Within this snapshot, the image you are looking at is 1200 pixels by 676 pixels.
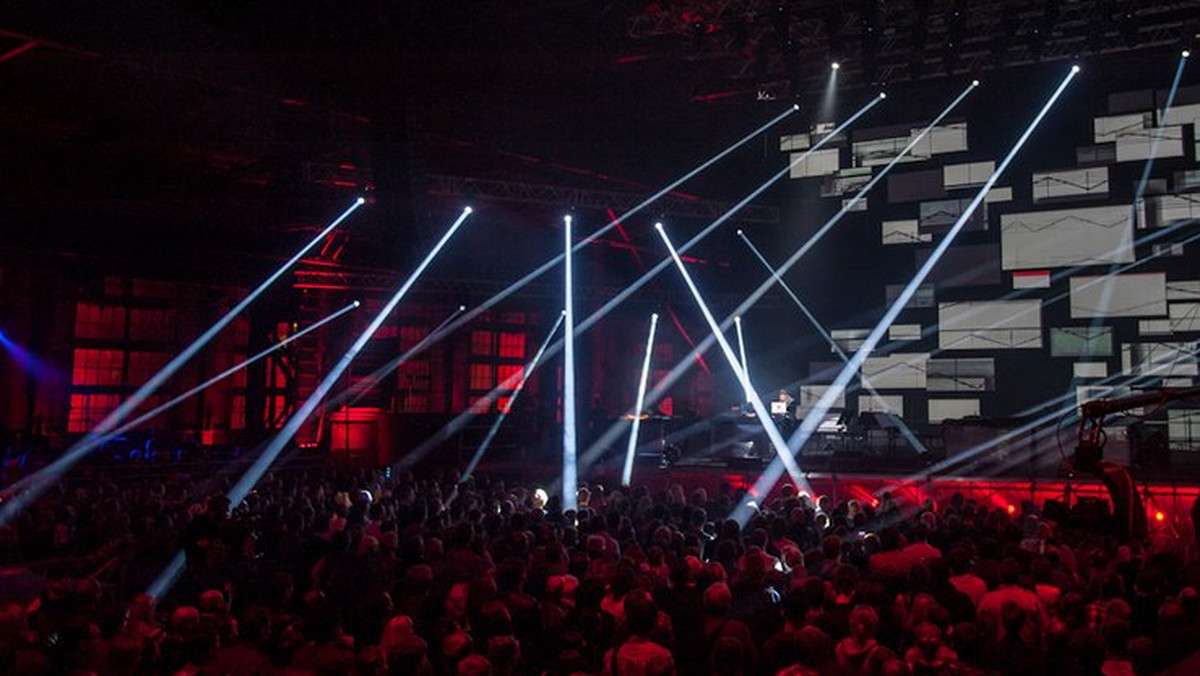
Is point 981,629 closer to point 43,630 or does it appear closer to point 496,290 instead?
point 43,630

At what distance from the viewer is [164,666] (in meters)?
4.19

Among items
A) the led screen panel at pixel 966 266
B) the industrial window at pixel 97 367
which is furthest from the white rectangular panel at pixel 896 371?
the industrial window at pixel 97 367

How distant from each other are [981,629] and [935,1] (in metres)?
10.7

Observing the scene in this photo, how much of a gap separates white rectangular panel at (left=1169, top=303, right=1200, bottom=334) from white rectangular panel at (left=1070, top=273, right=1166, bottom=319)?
8.0 inches

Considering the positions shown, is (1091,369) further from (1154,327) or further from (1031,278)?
(1031,278)

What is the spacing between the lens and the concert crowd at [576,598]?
14.0 feet

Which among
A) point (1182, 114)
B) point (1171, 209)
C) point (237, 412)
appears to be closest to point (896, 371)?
point (1171, 209)

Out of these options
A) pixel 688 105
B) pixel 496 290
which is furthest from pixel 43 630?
pixel 688 105

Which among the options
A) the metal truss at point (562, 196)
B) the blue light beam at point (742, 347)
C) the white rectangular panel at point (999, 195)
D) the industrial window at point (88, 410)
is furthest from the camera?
the blue light beam at point (742, 347)

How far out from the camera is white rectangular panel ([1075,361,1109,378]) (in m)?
18.8

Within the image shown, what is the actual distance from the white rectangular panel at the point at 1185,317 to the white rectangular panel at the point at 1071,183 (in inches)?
105

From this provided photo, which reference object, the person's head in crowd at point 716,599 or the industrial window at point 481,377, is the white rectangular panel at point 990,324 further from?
the person's head in crowd at point 716,599

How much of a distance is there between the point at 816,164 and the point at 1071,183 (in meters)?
5.42

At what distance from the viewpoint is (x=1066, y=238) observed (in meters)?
19.4
